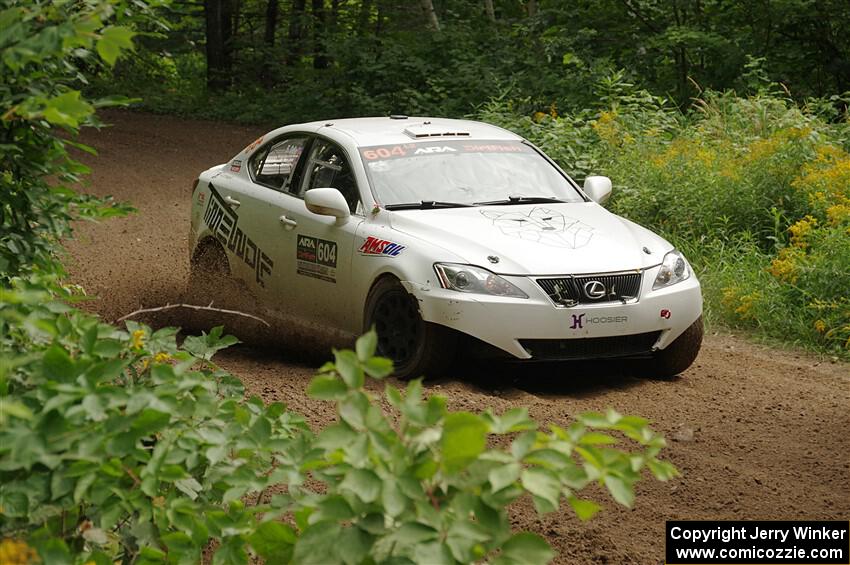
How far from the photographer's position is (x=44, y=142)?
4293 millimetres

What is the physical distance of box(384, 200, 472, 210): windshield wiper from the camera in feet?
27.7

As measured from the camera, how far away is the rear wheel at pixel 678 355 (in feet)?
26.9

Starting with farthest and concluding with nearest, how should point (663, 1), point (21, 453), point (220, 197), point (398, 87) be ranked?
1. point (398, 87)
2. point (663, 1)
3. point (220, 197)
4. point (21, 453)

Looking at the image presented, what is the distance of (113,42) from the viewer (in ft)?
10.3

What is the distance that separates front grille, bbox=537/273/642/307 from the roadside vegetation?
353 centimetres

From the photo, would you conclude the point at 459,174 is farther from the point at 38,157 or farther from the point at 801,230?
the point at 38,157

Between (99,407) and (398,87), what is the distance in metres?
20.3

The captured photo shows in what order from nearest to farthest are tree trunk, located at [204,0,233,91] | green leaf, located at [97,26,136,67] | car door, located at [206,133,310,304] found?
green leaf, located at [97,26,136,67]
car door, located at [206,133,310,304]
tree trunk, located at [204,0,233,91]

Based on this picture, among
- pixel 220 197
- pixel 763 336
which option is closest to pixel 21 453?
pixel 220 197

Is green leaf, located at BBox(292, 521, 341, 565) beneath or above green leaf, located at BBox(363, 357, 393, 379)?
beneath

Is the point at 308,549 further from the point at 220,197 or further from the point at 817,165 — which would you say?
the point at 817,165

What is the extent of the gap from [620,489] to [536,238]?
5280mm

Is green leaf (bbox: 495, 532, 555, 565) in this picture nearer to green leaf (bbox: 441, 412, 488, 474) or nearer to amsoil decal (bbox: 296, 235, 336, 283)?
green leaf (bbox: 441, 412, 488, 474)

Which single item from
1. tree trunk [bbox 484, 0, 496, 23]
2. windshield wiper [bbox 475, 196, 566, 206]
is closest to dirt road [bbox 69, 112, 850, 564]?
windshield wiper [bbox 475, 196, 566, 206]
